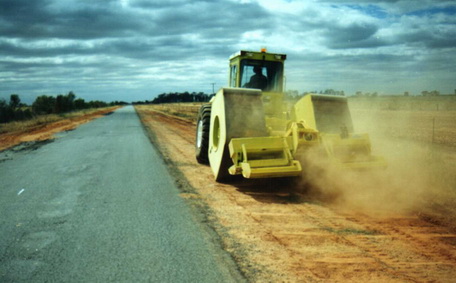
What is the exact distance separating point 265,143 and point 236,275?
3326 millimetres

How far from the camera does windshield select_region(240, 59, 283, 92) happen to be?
9234 mm

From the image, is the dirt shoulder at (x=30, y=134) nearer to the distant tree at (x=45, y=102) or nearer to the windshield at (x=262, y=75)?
the windshield at (x=262, y=75)

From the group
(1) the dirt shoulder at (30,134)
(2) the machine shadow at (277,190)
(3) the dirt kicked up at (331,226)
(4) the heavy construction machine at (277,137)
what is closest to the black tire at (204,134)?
(4) the heavy construction machine at (277,137)

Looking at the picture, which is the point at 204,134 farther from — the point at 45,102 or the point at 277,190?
the point at 45,102

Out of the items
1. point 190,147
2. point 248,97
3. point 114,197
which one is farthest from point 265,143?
point 190,147

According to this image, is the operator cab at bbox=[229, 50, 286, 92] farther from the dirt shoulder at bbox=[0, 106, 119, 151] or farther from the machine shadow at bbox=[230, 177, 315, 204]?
the dirt shoulder at bbox=[0, 106, 119, 151]

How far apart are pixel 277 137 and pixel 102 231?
3.35 metres

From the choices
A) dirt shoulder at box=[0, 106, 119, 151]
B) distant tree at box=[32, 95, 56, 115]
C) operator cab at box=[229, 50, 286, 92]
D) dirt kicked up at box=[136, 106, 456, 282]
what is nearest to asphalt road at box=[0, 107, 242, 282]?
dirt kicked up at box=[136, 106, 456, 282]

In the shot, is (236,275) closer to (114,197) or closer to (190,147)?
(114,197)

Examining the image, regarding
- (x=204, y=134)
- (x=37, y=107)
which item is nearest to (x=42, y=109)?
(x=37, y=107)

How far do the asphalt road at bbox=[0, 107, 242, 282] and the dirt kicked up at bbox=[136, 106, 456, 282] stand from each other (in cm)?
41

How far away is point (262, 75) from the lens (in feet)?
30.7

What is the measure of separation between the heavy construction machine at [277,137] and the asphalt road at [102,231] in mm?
1253

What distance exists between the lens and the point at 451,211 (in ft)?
20.0
